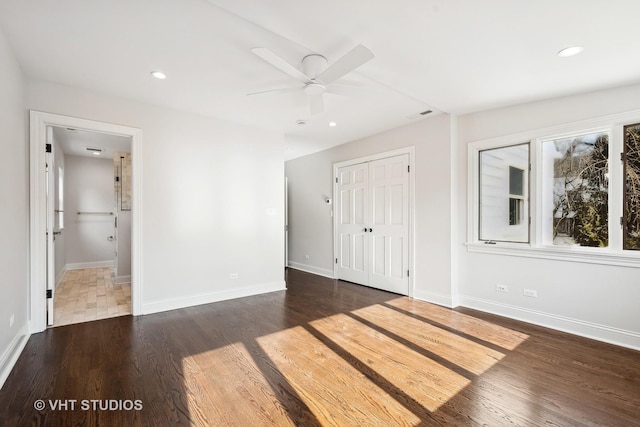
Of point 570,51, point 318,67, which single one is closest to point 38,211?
point 318,67

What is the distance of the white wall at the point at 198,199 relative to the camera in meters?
3.58

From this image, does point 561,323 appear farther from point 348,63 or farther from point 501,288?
point 348,63

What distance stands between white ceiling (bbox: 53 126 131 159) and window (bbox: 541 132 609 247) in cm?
598

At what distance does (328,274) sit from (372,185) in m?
2.06

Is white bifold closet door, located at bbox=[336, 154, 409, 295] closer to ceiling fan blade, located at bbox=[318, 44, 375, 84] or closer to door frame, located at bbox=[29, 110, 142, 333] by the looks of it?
ceiling fan blade, located at bbox=[318, 44, 375, 84]

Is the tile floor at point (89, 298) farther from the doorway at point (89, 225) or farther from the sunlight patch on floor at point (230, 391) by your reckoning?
the sunlight patch on floor at point (230, 391)

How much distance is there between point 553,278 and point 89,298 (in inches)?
242

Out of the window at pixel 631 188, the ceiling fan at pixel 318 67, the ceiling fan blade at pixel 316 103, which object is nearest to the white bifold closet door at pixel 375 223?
the ceiling fan blade at pixel 316 103

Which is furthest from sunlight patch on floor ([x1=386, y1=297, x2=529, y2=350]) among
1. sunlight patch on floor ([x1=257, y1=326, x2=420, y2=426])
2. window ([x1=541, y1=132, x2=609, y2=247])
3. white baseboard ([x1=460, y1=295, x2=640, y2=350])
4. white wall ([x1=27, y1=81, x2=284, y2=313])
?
white wall ([x1=27, y1=81, x2=284, y2=313])

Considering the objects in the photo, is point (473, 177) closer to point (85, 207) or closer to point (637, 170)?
point (637, 170)

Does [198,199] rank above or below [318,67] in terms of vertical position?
below

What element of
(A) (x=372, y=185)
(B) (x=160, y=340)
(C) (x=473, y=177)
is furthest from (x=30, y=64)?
(C) (x=473, y=177)

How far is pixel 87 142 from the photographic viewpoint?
5.44 m

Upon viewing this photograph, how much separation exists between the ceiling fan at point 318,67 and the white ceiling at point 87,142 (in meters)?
3.53
